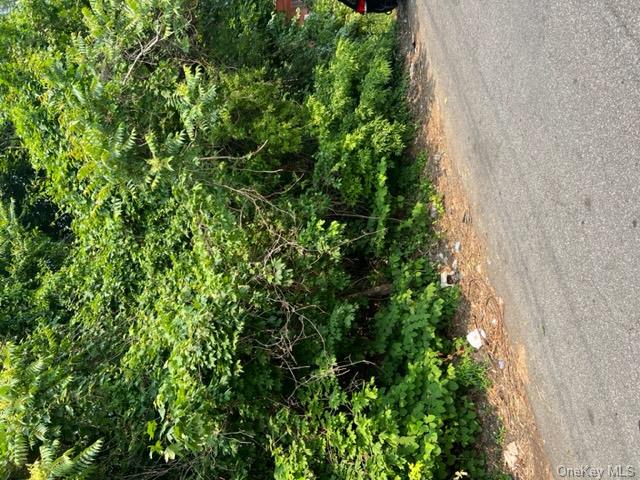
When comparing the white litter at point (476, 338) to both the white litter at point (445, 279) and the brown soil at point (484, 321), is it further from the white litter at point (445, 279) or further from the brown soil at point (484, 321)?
the white litter at point (445, 279)

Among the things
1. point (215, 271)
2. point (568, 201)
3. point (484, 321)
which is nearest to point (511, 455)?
point (484, 321)

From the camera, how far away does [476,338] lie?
4.14m

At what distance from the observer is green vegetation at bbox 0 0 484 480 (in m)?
3.89

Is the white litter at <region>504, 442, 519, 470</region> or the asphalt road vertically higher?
the asphalt road

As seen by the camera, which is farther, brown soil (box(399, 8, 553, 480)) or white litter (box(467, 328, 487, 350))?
white litter (box(467, 328, 487, 350))

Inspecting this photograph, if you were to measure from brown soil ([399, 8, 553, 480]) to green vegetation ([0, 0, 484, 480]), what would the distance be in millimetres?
174

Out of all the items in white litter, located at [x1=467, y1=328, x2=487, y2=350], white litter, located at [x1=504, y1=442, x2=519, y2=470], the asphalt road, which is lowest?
white litter, located at [x1=504, y1=442, x2=519, y2=470]

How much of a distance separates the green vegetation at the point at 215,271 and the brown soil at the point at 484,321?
0.57 feet

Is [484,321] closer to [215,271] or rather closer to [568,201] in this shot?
[568,201]

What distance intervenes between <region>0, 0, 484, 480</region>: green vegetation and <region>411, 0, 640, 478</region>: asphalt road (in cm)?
94
